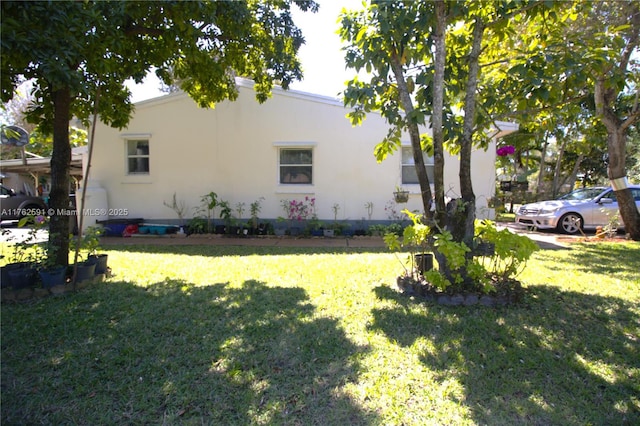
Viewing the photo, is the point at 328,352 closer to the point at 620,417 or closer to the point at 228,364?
the point at 228,364

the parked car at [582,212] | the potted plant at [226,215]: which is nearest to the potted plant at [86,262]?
the potted plant at [226,215]

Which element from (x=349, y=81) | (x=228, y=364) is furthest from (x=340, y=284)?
(x=349, y=81)

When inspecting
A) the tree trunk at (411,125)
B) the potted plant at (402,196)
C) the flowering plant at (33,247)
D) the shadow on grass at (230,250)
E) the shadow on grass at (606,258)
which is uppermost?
the tree trunk at (411,125)

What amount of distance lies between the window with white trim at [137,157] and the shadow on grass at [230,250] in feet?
9.90

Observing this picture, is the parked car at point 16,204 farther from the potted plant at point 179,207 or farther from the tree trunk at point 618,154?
the tree trunk at point 618,154

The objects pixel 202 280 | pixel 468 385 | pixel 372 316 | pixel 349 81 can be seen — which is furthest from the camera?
pixel 202 280

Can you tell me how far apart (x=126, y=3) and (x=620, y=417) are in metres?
6.74

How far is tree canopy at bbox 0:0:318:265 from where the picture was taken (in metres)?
3.38

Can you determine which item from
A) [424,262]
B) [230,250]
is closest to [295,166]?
[230,250]

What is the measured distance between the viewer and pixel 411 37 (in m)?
4.51

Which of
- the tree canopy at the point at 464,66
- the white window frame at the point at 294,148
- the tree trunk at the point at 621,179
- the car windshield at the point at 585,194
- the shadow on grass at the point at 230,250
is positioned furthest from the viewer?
the car windshield at the point at 585,194

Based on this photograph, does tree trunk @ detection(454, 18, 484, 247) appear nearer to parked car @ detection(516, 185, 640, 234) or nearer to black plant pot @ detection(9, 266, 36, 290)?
black plant pot @ detection(9, 266, 36, 290)

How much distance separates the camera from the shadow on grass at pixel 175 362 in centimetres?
238

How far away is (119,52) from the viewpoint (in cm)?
495
